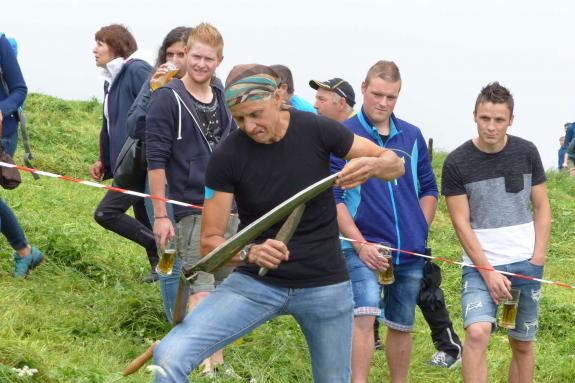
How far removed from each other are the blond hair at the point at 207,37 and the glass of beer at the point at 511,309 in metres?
2.24

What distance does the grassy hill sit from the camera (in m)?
5.92

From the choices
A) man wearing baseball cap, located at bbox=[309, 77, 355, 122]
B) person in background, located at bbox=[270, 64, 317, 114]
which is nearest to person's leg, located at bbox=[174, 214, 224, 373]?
person in background, located at bbox=[270, 64, 317, 114]

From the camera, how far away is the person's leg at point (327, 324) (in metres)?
4.43

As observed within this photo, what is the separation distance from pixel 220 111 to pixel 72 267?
285 cm

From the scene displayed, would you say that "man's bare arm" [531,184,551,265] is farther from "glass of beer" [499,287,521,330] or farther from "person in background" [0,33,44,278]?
"person in background" [0,33,44,278]

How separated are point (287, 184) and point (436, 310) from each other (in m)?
3.00

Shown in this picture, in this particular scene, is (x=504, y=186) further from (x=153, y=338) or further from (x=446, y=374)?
(x=153, y=338)

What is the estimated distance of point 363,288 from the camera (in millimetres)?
5965

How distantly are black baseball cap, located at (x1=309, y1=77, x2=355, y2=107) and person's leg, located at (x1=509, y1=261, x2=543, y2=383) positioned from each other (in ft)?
8.56

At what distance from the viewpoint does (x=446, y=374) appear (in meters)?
7.15

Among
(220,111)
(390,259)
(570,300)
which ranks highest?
(220,111)

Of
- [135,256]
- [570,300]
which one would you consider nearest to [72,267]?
[135,256]

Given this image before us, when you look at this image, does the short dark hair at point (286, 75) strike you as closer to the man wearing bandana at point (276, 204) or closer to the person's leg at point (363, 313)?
the person's leg at point (363, 313)

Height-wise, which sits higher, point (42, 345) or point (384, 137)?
point (384, 137)
